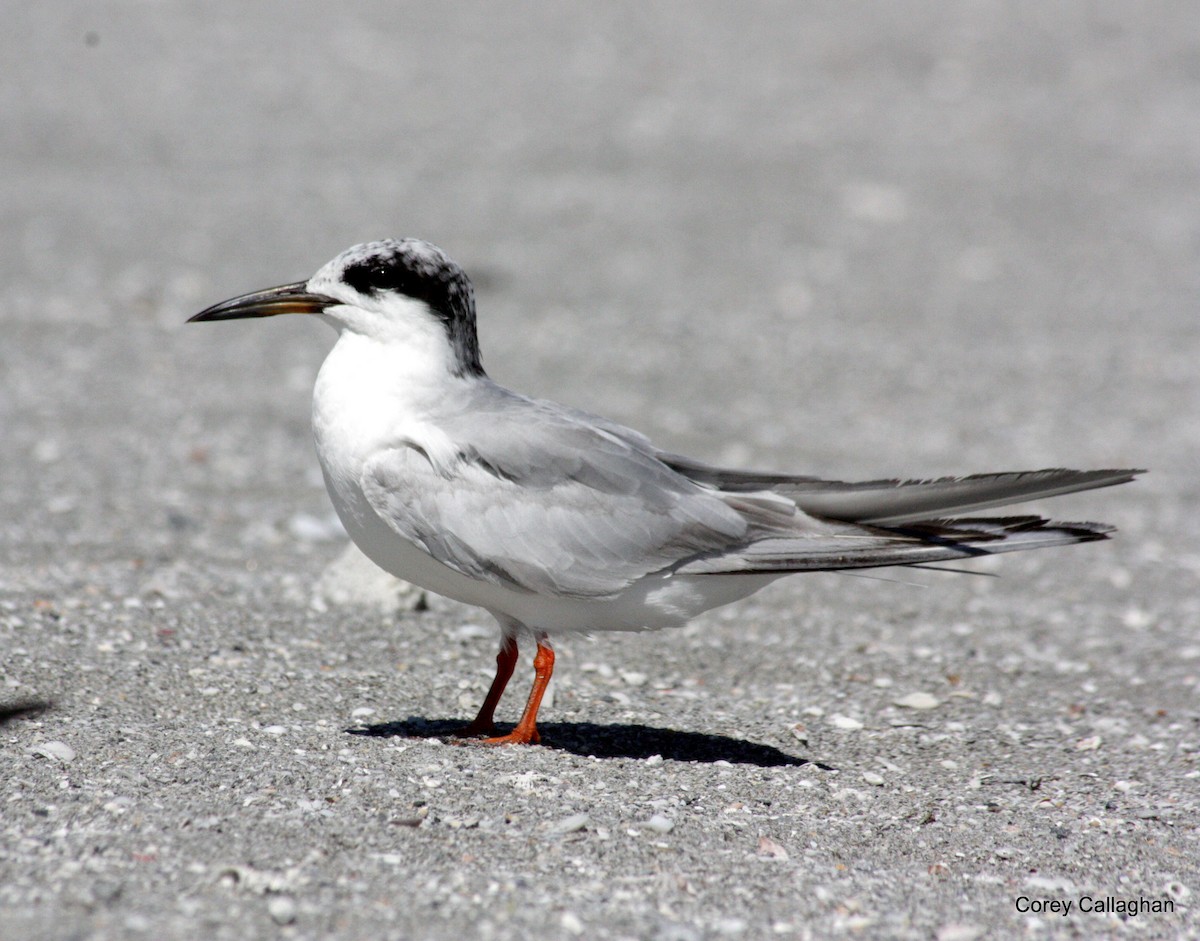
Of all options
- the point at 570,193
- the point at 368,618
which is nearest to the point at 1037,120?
the point at 570,193

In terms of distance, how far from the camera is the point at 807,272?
459 inches

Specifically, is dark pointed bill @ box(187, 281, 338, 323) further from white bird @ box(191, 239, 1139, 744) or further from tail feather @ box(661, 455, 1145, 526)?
tail feather @ box(661, 455, 1145, 526)

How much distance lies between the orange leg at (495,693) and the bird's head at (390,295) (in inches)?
37.2

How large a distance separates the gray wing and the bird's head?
291mm

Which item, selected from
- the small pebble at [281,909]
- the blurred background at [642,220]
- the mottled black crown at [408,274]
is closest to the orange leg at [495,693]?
the mottled black crown at [408,274]

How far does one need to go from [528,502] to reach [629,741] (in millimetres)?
956

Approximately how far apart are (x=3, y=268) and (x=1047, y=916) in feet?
30.6

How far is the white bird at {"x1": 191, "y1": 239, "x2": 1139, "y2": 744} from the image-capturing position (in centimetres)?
429

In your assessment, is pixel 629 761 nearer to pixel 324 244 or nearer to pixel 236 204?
pixel 324 244

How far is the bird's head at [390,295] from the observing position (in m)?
4.43

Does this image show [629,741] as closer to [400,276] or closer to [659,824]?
[659,824]

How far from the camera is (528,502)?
4.41m

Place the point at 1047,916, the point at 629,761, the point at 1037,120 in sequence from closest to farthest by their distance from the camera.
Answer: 1. the point at 1047,916
2. the point at 629,761
3. the point at 1037,120

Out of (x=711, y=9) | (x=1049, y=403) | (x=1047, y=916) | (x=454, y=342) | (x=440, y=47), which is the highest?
(x=711, y=9)
